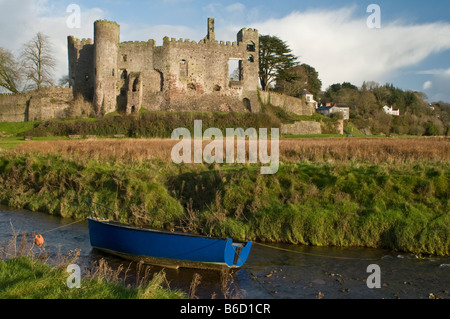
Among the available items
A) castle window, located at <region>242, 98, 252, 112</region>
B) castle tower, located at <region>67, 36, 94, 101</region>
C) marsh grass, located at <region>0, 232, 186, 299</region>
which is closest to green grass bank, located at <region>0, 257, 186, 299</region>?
marsh grass, located at <region>0, 232, 186, 299</region>

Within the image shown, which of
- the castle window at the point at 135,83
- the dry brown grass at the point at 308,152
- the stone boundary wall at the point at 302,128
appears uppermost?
the castle window at the point at 135,83

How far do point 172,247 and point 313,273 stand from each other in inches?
164

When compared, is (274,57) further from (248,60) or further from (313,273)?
(313,273)

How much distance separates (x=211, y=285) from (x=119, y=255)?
3755 mm

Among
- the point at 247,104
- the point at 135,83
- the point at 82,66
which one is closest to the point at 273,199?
the point at 135,83

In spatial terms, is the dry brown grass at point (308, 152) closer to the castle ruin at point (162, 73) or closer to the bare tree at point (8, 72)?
the castle ruin at point (162, 73)

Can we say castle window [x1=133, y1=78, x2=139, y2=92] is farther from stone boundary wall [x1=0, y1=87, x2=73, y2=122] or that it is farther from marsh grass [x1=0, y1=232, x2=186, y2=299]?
marsh grass [x1=0, y1=232, x2=186, y2=299]

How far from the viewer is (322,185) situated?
1609 cm

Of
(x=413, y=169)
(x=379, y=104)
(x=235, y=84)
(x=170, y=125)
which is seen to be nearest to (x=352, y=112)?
(x=379, y=104)

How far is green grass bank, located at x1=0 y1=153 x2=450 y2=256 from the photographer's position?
13812 millimetres

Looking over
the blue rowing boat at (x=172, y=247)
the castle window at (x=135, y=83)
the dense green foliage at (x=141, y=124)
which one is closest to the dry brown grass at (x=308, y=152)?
the blue rowing boat at (x=172, y=247)

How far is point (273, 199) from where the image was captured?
Result: 15859mm

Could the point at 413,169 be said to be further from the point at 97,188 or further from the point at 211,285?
the point at 97,188

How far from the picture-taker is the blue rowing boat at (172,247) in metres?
11.2
